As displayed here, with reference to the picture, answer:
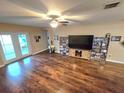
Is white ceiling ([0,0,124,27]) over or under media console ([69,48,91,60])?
over

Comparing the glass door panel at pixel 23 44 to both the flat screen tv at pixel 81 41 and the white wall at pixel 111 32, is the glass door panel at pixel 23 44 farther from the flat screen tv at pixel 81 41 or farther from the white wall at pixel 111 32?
the white wall at pixel 111 32

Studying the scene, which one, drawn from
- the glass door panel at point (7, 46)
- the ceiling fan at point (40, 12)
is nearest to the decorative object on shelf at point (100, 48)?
the ceiling fan at point (40, 12)

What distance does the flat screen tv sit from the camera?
14.9 ft

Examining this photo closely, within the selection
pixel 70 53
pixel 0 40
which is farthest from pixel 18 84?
pixel 70 53

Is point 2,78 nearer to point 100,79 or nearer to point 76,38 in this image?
point 100,79

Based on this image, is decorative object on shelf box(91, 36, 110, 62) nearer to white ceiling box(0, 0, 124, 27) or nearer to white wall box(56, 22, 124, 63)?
white wall box(56, 22, 124, 63)

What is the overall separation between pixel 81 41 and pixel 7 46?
4.53 metres

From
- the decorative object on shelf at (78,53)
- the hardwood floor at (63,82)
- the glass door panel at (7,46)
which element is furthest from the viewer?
the decorative object on shelf at (78,53)

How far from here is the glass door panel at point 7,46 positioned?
410cm

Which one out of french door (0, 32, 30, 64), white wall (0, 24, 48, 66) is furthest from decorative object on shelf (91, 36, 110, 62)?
french door (0, 32, 30, 64)

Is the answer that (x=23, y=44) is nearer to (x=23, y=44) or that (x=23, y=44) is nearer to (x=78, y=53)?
(x=23, y=44)

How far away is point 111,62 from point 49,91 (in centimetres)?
371

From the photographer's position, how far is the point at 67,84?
8.18 feet

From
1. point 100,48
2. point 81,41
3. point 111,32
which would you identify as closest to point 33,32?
point 81,41
